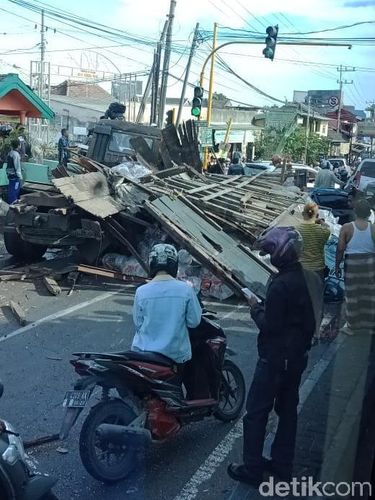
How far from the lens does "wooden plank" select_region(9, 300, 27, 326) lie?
781 centimetres

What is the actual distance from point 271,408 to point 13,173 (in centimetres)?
1252

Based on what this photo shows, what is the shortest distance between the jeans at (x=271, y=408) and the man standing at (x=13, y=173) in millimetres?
12155

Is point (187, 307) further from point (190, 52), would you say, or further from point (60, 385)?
point (190, 52)

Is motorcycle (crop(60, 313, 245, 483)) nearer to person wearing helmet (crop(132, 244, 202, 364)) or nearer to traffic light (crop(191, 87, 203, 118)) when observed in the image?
person wearing helmet (crop(132, 244, 202, 364))

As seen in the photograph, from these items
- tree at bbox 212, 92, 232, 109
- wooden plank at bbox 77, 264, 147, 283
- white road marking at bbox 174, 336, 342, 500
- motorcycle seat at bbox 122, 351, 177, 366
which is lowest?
white road marking at bbox 174, 336, 342, 500

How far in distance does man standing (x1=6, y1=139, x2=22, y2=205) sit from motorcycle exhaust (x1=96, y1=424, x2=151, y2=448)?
471 inches

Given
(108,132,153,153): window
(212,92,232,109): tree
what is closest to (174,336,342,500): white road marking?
(108,132,153,153): window

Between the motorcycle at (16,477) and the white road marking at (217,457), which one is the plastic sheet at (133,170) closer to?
the white road marking at (217,457)

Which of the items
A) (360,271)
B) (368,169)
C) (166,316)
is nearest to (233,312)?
(360,271)

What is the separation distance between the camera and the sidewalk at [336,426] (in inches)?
167

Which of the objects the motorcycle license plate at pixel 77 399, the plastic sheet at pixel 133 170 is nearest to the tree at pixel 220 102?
the plastic sheet at pixel 133 170

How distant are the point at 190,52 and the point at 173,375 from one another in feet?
87.5

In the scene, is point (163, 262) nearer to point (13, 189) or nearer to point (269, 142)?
point (13, 189)

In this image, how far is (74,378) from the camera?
610 centimetres
